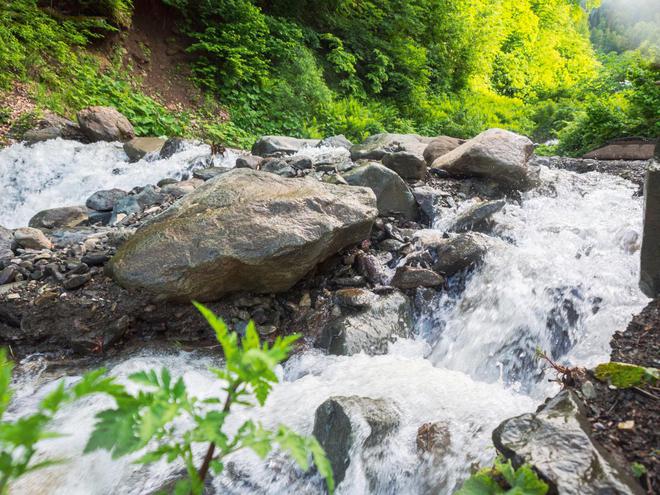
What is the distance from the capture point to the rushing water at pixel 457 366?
2484 mm

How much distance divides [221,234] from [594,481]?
3103 mm

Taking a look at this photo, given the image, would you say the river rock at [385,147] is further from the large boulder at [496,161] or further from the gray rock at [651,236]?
the gray rock at [651,236]

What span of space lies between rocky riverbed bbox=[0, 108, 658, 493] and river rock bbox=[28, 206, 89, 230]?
0.98 meters

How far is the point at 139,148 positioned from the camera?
8734 millimetres

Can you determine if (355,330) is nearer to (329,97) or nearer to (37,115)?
(37,115)

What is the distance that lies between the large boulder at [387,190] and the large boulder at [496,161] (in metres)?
1.36

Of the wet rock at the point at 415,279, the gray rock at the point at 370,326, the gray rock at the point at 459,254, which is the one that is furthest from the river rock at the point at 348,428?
the gray rock at the point at 459,254

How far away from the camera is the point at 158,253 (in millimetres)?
3822

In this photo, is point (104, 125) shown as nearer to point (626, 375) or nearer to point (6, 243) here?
point (6, 243)

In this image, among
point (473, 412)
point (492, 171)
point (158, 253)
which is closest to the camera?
point (473, 412)

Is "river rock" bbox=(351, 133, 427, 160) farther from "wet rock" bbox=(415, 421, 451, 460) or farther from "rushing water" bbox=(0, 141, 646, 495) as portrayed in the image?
"wet rock" bbox=(415, 421, 451, 460)

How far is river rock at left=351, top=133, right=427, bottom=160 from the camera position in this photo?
24.0 ft

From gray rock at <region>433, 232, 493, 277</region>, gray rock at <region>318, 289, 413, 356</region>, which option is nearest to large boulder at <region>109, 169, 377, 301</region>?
gray rock at <region>318, 289, 413, 356</region>

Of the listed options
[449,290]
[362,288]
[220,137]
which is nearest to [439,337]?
[449,290]
